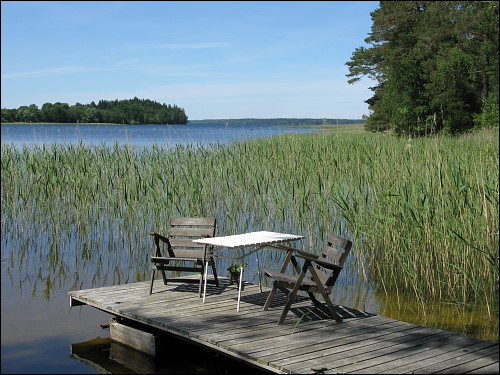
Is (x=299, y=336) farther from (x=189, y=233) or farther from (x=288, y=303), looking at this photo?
(x=189, y=233)

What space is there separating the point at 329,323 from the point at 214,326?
3.02 ft

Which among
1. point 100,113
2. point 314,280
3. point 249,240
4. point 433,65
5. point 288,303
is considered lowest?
point 288,303

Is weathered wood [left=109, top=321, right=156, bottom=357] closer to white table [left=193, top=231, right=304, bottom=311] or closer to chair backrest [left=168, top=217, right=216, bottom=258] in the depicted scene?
white table [left=193, top=231, right=304, bottom=311]

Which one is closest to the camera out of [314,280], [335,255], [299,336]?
[299,336]

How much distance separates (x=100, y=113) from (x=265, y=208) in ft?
111

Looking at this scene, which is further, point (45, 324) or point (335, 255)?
point (45, 324)

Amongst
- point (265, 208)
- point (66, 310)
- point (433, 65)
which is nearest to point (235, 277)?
point (66, 310)

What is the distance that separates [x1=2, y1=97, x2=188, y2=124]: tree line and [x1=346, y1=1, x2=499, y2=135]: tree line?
563 inches

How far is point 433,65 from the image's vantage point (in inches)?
1025

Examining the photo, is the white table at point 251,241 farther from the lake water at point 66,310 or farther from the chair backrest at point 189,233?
the lake water at point 66,310

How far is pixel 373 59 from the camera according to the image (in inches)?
1346

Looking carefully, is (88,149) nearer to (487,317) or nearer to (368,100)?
(487,317)

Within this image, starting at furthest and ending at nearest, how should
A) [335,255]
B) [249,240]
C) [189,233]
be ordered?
[189,233]
[249,240]
[335,255]

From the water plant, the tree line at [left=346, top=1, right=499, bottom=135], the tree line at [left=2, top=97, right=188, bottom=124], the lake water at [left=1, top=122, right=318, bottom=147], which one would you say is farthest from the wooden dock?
the tree line at [left=2, top=97, right=188, bottom=124]
